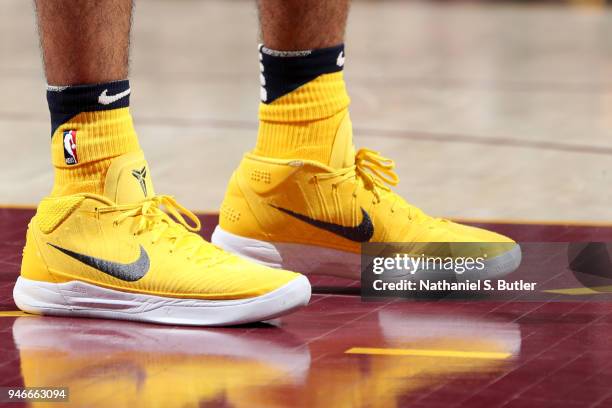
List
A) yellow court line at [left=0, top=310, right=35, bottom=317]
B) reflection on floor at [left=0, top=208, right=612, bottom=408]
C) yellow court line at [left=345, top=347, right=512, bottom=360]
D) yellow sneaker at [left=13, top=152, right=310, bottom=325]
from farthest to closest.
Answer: yellow court line at [left=0, top=310, right=35, bottom=317], yellow sneaker at [left=13, top=152, right=310, bottom=325], yellow court line at [left=345, top=347, right=512, bottom=360], reflection on floor at [left=0, top=208, right=612, bottom=408]

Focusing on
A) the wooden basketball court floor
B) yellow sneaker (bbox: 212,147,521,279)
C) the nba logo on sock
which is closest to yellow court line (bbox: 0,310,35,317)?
the wooden basketball court floor

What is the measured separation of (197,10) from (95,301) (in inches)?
251

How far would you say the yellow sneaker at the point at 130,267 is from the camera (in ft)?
6.00

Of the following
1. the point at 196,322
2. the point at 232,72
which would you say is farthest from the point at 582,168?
the point at 232,72

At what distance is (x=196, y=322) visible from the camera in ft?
6.05

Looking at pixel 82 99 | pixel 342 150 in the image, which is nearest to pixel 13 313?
pixel 82 99

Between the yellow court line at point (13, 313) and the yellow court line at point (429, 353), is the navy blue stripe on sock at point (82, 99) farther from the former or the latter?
the yellow court line at point (429, 353)

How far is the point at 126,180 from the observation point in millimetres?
1897

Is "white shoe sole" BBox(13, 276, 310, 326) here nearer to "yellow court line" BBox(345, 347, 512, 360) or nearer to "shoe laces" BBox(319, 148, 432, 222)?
"yellow court line" BBox(345, 347, 512, 360)

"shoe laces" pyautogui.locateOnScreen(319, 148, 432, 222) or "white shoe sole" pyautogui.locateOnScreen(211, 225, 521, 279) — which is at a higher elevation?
"shoe laces" pyautogui.locateOnScreen(319, 148, 432, 222)

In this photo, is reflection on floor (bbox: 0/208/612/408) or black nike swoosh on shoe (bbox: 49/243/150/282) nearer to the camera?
reflection on floor (bbox: 0/208/612/408)

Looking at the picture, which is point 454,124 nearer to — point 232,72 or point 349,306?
point 232,72

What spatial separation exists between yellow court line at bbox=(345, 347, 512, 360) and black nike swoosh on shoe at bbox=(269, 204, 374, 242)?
13.8 inches

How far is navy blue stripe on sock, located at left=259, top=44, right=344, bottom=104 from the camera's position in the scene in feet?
6.75
